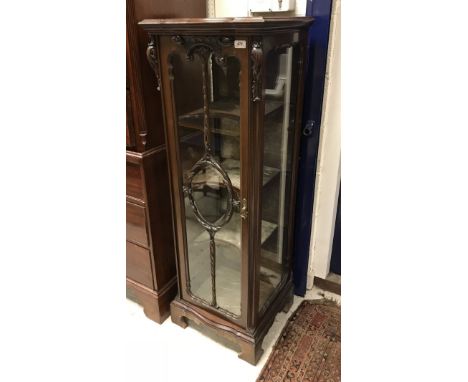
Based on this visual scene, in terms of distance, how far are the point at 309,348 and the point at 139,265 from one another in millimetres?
792

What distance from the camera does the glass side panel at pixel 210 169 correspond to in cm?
106

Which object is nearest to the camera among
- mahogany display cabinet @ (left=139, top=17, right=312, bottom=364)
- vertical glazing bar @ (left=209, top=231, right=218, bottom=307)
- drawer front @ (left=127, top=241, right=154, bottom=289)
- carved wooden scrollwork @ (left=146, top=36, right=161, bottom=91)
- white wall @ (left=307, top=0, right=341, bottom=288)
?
mahogany display cabinet @ (left=139, top=17, right=312, bottom=364)

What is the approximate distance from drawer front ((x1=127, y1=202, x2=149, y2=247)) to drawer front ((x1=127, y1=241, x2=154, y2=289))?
0.14 ft

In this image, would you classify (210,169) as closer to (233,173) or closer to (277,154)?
(233,173)

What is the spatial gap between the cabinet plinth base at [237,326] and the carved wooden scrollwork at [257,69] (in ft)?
2.90

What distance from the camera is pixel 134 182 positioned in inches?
52.4

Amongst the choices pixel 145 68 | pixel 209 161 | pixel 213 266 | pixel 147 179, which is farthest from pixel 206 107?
pixel 213 266

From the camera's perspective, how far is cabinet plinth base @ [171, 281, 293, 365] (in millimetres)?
1352

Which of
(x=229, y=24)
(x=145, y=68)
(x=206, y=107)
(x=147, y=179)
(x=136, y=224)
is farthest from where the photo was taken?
(x=136, y=224)

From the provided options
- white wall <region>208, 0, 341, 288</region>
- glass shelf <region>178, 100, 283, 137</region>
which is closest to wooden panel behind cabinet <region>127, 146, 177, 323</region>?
glass shelf <region>178, 100, 283, 137</region>

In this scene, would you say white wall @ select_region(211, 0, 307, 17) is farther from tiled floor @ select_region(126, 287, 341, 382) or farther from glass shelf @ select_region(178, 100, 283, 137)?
tiled floor @ select_region(126, 287, 341, 382)
